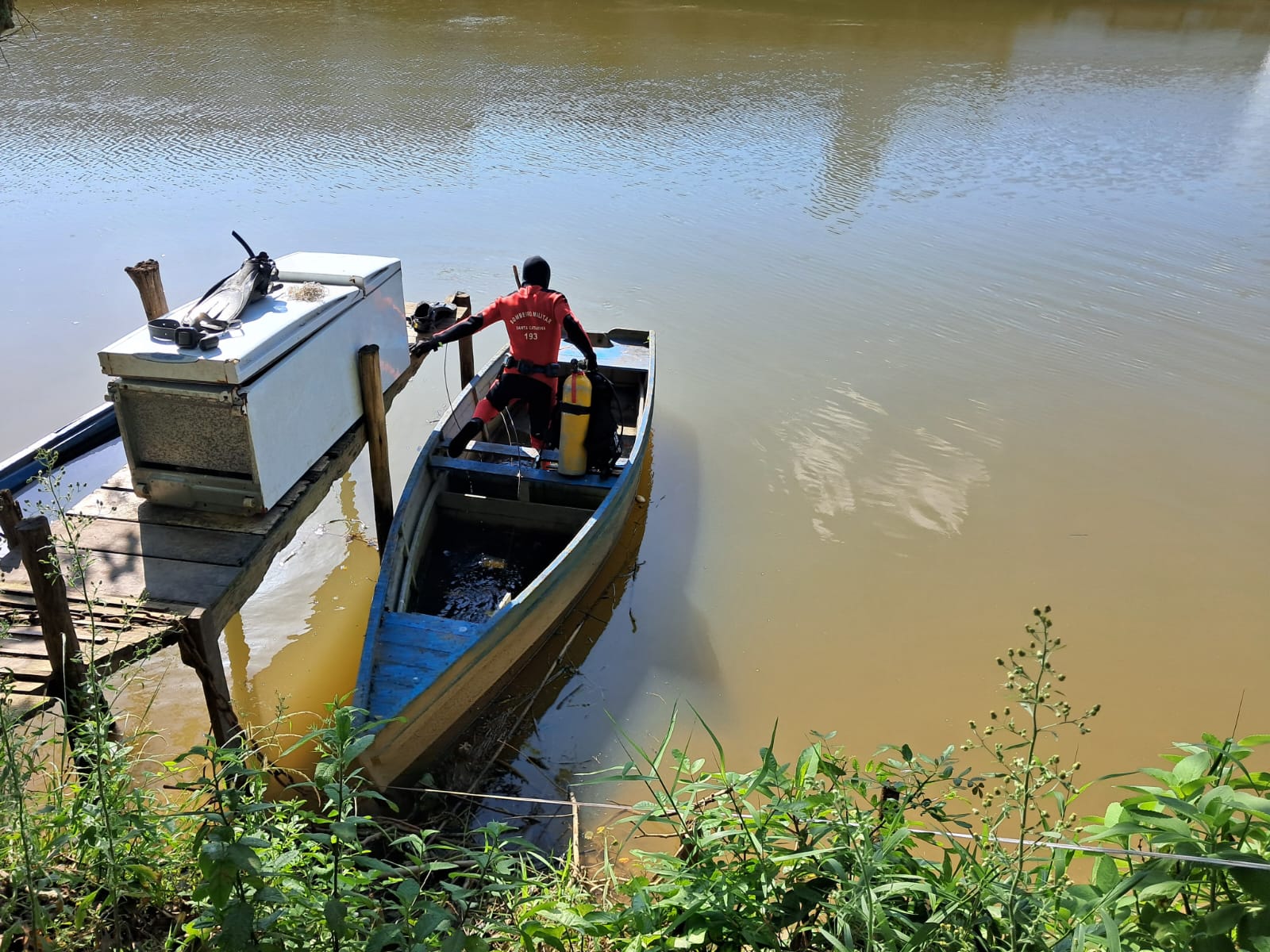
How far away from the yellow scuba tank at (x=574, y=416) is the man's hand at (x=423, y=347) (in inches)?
43.4

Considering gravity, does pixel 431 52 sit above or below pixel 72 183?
above

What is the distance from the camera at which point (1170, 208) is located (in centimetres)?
1319

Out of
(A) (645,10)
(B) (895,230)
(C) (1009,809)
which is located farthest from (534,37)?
(C) (1009,809)

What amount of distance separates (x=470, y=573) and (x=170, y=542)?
6.65ft

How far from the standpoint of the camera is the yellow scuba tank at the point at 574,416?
6199mm

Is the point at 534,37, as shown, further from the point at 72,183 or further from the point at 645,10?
the point at 72,183

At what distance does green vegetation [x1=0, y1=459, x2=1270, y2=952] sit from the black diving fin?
7.54ft

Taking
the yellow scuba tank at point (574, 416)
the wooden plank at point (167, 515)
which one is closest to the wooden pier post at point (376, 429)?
the wooden plank at point (167, 515)

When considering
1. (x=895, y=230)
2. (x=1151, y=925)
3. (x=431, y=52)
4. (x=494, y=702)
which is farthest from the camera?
(x=431, y=52)

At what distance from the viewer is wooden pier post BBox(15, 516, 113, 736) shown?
Result: 11.6ft

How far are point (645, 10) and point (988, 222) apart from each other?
664 inches

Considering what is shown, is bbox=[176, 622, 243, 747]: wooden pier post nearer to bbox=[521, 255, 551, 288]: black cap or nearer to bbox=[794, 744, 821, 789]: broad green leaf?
bbox=[794, 744, 821, 789]: broad green leaf

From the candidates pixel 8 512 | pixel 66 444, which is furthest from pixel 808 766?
pixel 66 444

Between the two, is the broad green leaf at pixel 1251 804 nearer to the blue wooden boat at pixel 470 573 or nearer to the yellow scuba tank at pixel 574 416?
the blue wooden boat at pixel 470 573
